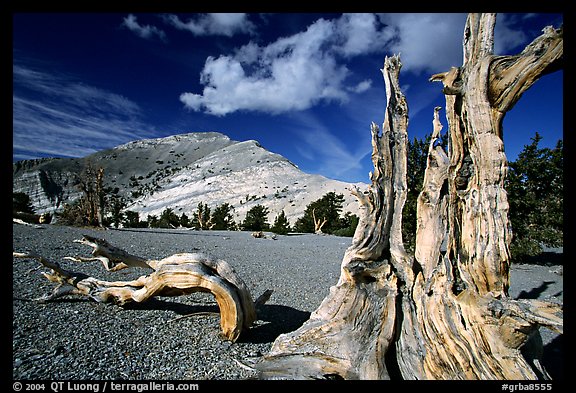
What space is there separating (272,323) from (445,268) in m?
3.42

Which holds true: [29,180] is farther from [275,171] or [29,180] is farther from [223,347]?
[223,347]

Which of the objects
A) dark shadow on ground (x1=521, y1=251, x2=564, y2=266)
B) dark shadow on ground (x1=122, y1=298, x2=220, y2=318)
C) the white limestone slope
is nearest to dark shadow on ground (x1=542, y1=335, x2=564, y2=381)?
dark shadow on ground (x1=122, y1=298, x2=220, y2=318)

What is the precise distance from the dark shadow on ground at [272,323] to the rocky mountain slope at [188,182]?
39.2 m

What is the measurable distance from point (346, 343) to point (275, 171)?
7763 cm

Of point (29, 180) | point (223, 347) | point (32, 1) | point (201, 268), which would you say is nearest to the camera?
point (32, 1)

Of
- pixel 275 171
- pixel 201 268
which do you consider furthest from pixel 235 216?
pixel 201 268

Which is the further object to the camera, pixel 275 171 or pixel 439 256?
pixel 275 171

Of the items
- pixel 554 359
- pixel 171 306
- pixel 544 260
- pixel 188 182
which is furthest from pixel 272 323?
pixel 188 182

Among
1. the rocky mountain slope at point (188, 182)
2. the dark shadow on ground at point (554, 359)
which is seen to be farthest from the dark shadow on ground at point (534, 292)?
the rocky mountain slope at point (188, 182)

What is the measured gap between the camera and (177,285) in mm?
4484

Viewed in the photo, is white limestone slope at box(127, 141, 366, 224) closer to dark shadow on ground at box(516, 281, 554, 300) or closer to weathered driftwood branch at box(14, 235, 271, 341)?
dark shadow on ground at box(516, 281, 554, 300)
